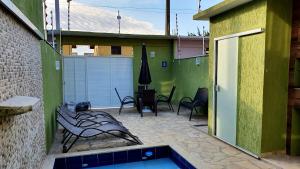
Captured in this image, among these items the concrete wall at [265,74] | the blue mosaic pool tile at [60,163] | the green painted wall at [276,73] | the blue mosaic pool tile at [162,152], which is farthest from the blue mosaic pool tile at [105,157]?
the green painted wall at [276,73]

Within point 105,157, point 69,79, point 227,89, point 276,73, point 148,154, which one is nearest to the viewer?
point 276,73

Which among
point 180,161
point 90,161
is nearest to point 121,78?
point 90,161

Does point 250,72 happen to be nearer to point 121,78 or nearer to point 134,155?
point 134,155

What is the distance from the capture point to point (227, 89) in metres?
5.04

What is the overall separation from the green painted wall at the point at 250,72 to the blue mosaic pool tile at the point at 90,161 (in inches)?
110

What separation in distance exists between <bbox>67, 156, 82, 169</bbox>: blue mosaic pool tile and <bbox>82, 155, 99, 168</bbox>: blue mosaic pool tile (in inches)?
2.8

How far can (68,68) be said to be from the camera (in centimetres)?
969

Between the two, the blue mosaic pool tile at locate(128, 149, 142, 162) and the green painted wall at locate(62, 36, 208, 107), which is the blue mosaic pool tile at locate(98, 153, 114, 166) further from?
the green painted wall at locate(62, 36, 208, 107)

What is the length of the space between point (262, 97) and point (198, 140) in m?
1.81

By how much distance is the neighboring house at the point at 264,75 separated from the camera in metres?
4.06

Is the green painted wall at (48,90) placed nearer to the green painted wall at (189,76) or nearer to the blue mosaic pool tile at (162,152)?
the blue mosaic pool tile at (162,152)

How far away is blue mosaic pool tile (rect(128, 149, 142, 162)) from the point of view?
4652 mm

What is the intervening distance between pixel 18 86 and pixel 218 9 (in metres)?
3.98

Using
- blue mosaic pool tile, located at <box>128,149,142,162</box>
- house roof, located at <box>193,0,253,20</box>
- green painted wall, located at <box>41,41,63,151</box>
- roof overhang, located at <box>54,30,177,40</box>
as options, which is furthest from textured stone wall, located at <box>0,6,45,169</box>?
roof overhang, located at <box>54,30,177,40</box>
